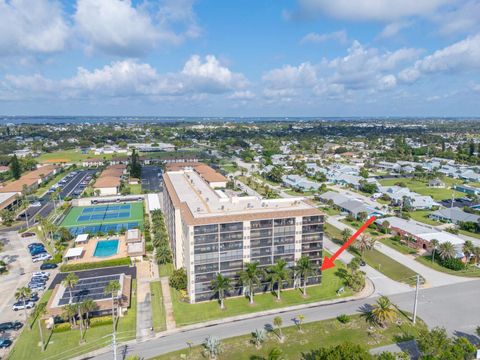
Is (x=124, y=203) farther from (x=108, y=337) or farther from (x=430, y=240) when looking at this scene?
(x=430, y=240)

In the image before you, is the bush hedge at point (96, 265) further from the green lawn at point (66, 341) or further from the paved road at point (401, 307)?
the paved road at point (401, 307)

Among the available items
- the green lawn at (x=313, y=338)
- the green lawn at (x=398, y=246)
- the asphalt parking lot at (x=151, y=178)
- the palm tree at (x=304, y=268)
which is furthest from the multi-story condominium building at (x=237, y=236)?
the asphalt parking lot at (x=151, y=178)

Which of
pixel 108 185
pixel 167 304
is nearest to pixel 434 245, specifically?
pixel 167 304

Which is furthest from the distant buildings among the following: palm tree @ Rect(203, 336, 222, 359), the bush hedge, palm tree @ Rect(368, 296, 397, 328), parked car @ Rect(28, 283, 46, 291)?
palm tree @ Rect(368, 296, 397, 328)

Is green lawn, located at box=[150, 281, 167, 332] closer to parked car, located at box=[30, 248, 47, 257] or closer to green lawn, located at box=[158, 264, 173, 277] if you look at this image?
green lawn, located at box=[158, 264, 173, 277]

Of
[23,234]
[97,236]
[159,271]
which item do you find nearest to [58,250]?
[97,236]

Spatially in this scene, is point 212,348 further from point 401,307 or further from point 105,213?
point 105,213
